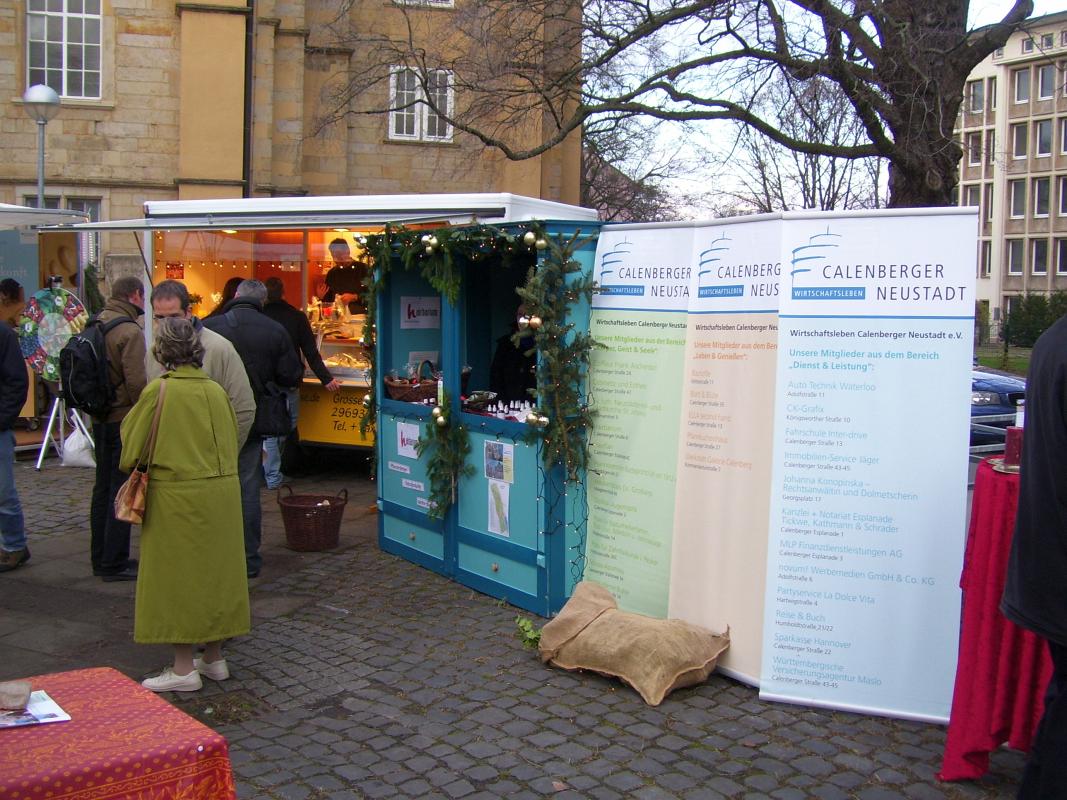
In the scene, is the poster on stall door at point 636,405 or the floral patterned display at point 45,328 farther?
the floral patterned display at point 45,328

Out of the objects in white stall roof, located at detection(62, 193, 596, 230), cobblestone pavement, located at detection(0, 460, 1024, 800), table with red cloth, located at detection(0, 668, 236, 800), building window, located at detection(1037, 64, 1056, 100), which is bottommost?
cobblestone pavement, located at detection(0, 460, 1024, 800)

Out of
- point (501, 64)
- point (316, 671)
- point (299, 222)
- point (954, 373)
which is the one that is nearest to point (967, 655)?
point (954, 373)

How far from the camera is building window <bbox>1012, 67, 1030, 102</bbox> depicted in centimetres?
6956

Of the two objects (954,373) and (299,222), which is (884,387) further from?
(299,222)

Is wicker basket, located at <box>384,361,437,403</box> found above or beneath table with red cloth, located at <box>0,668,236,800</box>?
above

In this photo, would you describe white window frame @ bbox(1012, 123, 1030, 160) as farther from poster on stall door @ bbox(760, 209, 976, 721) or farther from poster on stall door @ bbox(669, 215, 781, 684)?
poster on stall door @ bbox(760, 209, 976, 721)

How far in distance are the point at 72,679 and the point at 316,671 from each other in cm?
269

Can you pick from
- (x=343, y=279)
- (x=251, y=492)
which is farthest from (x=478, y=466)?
(x=343, y=279)

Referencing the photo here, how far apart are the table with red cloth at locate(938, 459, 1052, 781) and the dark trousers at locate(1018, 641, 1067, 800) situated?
0.55 m

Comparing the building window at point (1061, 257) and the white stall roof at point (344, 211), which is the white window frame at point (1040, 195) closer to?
the building window at point (1061, 257)

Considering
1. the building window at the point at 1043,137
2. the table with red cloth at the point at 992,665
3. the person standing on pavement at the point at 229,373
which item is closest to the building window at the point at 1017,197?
the building window at the point at 1043,137

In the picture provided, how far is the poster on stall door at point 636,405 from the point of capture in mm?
5660

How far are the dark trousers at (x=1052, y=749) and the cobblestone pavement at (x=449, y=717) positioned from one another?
0.65m

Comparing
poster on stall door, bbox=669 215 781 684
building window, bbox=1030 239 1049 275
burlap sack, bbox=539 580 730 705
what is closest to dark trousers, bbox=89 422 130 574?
burlap sack, bbox=539 580 730 705
